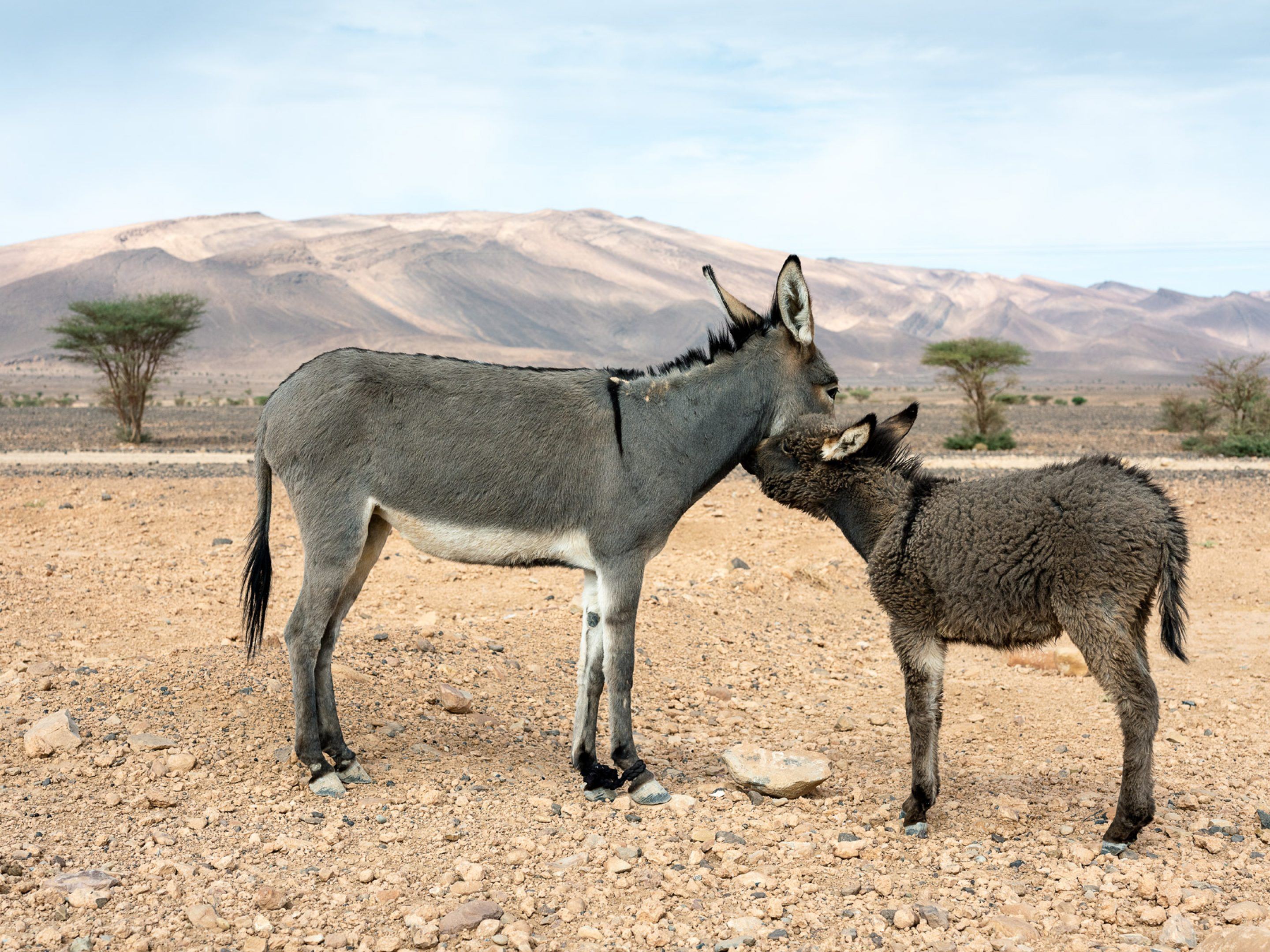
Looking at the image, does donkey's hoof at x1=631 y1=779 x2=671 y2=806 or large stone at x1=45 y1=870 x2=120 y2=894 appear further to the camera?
donkey's hoof at x1=631 y1=779 x2=671 y2=806

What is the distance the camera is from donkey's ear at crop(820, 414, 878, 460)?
564cm

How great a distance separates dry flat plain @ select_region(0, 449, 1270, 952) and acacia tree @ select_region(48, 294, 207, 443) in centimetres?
2845

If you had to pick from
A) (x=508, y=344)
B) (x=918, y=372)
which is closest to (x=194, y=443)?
(x=508, y=344)

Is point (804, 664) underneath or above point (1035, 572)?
underneath

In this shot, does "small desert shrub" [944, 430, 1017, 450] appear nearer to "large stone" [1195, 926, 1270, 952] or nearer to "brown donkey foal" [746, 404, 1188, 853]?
"brown donkey foal" [746, 404, 1188, 853]

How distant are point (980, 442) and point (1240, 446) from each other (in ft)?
28.0

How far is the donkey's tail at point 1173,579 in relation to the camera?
5078 millimetres

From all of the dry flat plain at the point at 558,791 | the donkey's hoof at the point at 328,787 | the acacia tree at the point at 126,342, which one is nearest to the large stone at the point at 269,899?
the dry flat plain at the point at 558,791

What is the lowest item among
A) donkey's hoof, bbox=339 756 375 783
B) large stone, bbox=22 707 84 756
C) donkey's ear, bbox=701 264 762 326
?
donkey's hoof, bbox=339 756 375 783

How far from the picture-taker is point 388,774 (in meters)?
6.05

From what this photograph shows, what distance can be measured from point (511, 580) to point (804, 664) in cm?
360

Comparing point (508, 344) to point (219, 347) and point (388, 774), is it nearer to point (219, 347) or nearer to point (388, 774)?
point (219, 347)

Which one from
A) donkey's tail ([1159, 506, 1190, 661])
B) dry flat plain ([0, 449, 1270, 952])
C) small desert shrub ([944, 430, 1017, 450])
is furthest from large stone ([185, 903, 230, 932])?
small desert shrub ([944, 430, 1017, 450])

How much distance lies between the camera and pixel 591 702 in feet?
20.1
